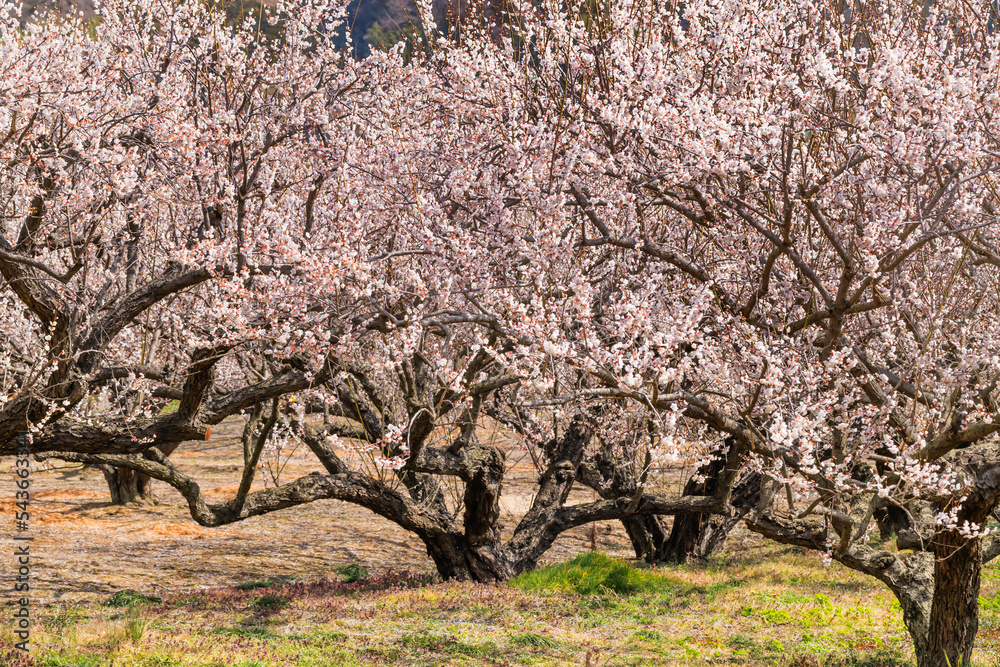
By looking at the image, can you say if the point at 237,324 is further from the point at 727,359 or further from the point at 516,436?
the point at 516,436

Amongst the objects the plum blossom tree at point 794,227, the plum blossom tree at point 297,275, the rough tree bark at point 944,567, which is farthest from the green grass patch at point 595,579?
the rough tree bark at point 944,567

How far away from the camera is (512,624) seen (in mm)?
10492

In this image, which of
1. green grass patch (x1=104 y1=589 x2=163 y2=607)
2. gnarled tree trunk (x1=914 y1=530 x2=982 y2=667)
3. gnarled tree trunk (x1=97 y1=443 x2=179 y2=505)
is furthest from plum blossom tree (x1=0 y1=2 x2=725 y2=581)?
gnarled tree trunk (x1=97 y1=443 x2=179 y2=505)

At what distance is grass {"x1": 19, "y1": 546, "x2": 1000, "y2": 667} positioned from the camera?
8750 millimetres

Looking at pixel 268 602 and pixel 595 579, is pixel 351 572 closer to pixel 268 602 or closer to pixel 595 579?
pixel 268 602

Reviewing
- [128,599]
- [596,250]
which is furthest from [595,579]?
[128,599]

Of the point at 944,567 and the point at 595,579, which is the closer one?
the point at 944,567

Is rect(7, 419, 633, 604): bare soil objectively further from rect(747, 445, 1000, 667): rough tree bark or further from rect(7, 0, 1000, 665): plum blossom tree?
rect(747, 445, 1000, 667): rough tree bark

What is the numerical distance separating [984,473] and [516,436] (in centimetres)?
733

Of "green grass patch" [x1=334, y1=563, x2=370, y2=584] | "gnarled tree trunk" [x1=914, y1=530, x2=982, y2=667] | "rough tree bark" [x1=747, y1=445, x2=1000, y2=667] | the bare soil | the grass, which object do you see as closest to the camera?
"rough tree bark" [x1=747, y1=445, x2=1000, y2=667]

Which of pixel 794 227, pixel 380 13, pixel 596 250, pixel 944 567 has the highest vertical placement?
pixel 380 13

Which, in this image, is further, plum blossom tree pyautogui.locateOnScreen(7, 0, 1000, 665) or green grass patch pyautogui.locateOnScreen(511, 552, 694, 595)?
green grass patch pyautogui.locateOnScreen(511, 552, 694, 595)

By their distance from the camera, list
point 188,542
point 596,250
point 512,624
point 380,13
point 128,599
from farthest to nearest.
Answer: point 188,542, point 380,13, point 128,599, point 596,250, point 512,624

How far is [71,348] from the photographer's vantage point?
8.20 metres
